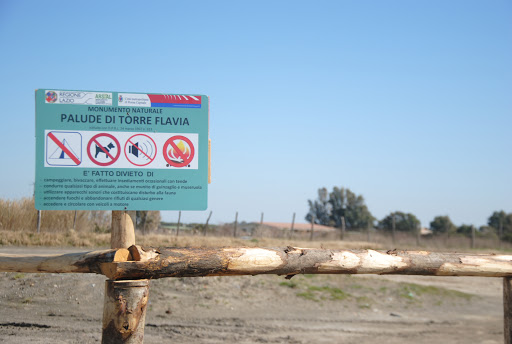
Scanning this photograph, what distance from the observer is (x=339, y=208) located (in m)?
61.5

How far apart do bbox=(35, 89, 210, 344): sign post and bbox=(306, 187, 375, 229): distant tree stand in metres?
54.9

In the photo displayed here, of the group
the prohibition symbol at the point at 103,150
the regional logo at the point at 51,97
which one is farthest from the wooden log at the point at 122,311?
the regional logo at the point at 51,97

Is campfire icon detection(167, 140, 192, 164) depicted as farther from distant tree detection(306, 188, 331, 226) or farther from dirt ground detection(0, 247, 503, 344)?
distant tree detection(306, 188, 331, 226)

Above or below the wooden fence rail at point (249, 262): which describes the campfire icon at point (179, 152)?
above

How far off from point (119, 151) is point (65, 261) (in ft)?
3.31

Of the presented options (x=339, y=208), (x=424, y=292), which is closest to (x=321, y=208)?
(x=339, y=208)

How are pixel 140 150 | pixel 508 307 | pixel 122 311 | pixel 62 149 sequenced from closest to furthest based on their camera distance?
pixel 122 311 → pixel 62 149 → pixel 140 150 → pixel 508 307

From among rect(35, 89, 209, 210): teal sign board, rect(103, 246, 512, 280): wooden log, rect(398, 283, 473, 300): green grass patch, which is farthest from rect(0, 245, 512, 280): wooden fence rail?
rect(398, 283, 473, 300): green grass patch

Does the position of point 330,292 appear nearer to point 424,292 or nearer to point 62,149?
point 424,292

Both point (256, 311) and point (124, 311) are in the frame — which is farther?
point (256, 311)

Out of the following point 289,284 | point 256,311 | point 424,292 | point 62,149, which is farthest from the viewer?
point 424,292

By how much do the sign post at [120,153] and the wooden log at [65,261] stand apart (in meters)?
0.42

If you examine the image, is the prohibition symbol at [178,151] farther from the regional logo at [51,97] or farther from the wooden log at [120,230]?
the regional logo at [51,97]

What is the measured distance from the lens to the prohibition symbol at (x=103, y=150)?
4152mm
